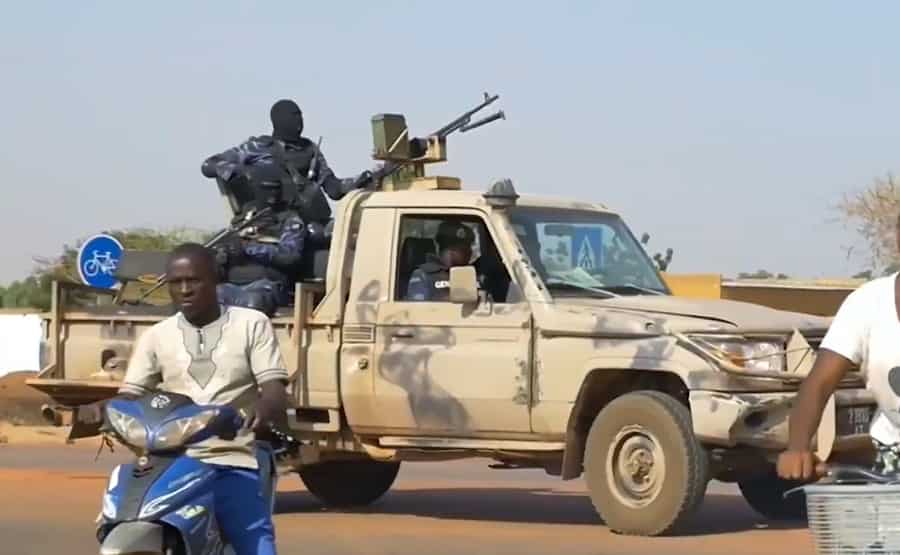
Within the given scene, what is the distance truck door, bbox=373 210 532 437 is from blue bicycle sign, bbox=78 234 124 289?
17.3 ft

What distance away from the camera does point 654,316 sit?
1184 cm

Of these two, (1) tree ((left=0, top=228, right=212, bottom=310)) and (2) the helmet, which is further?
(1) tree ((left=0, top=228, right=212, bottom=310))

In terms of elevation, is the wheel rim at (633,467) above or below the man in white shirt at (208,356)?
below

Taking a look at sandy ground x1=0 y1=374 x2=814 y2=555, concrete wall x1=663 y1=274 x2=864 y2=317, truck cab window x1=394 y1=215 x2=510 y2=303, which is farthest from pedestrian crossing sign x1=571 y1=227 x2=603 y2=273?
concrete wall x1=663 y1=274 x2=864 y2=317

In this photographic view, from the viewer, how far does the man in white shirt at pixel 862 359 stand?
5332 millimetres

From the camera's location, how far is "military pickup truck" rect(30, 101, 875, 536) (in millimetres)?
11555

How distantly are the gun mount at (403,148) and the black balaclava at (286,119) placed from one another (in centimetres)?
59

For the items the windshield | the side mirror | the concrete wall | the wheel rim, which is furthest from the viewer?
the concrete wall

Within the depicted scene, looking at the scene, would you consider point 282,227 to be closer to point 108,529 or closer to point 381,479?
point 381,479

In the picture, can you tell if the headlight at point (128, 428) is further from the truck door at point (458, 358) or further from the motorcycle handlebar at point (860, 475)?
the truck door at point (458, 358)

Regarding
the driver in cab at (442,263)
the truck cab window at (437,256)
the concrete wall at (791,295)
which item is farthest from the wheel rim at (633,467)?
the concrete wall at (791,295)

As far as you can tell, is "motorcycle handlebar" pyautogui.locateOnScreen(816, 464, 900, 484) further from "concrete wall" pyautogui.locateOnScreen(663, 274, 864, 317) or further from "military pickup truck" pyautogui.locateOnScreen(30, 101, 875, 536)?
"concrete wall" pyautogui.locateOnScreen(663, 274, 864, 317)

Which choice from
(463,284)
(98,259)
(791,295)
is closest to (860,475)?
(463,284)

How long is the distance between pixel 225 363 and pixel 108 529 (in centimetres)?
84
